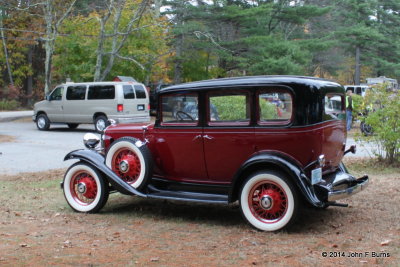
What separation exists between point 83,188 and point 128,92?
509 inches

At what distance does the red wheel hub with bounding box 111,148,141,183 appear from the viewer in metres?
6.67

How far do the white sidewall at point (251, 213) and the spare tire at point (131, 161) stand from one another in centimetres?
137

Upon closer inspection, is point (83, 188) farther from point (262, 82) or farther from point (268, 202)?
point (262, 82)

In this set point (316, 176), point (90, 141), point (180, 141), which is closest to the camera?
point (316, 176)

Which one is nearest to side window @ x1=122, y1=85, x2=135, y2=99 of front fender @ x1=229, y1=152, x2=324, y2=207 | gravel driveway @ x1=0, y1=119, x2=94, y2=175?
gravel driveway @ x1=0, y1=119, x2=94, y2=175

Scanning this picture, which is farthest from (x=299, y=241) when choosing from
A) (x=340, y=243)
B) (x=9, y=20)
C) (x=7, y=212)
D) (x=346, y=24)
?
(x=346, y=24)

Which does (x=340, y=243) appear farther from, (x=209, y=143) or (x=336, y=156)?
(x=209, y=143)

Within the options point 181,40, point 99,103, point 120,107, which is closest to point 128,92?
point 120,107

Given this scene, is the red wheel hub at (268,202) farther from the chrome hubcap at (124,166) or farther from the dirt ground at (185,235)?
the chrome hubcap at (124,166)

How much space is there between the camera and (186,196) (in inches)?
248

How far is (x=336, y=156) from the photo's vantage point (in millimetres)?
6391

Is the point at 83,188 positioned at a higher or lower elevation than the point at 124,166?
lower

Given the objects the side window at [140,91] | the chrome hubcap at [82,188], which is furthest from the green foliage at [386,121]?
the side window at [140,91]

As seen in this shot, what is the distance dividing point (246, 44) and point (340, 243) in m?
26.5
